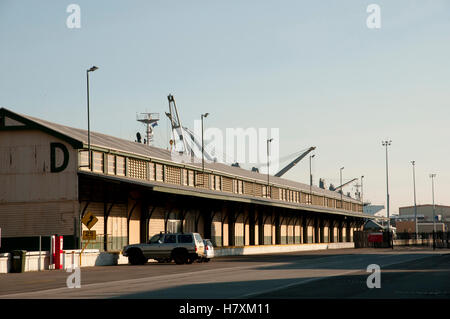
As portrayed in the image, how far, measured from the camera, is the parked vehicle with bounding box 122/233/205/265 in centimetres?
4219

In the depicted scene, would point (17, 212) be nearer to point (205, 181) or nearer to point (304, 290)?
point (205, 181)

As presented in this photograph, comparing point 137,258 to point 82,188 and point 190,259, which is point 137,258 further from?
point 82,188

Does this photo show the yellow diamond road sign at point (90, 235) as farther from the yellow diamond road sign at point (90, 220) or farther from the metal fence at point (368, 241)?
the metal fence at point (368, 241)

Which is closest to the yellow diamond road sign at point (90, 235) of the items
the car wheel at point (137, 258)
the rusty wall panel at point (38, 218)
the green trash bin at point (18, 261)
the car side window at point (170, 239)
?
the car wheel at point (137, 258)

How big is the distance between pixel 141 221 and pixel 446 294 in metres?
33.7

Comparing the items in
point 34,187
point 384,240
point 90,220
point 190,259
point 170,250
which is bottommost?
point 384,240

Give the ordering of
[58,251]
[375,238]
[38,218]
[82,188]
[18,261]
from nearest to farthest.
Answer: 1. [18,261]
2. [58,251]
3. [82,188]
4. [38,218]
5. [375,238]

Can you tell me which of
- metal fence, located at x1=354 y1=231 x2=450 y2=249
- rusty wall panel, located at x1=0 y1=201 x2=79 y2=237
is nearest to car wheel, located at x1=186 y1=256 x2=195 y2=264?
rusty wall panel, located at x1=0 y1=201 x2=79 y2=237

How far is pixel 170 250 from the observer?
42.5 meters

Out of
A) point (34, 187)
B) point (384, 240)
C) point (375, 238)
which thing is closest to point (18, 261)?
point (34, 187)

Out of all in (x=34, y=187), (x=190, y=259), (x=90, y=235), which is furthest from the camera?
(x=34, y=187)

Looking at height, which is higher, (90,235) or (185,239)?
(90,235)
